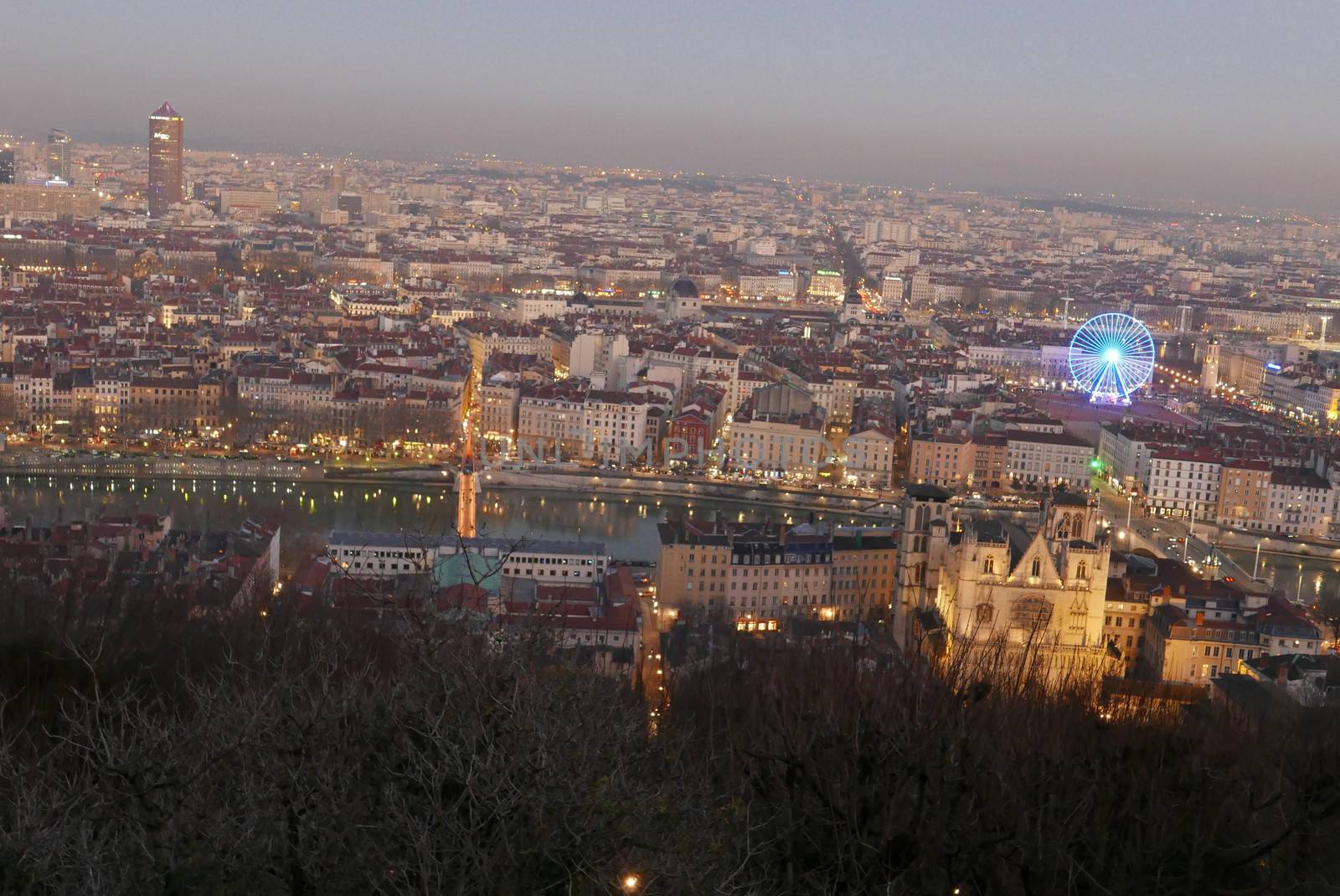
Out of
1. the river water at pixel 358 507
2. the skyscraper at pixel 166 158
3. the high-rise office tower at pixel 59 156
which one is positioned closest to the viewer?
the river water at pixel 358 507

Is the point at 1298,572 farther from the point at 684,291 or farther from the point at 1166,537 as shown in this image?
the point at 684,291

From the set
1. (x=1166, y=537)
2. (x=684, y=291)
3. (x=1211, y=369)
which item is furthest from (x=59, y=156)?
(x=1166, y=537)

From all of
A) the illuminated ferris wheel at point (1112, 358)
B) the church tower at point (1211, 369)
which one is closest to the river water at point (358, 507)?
the illuminated ferris wheel at point (1112, 358)

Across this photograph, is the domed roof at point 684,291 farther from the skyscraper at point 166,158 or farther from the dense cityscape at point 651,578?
the skyscraper at point 166,158

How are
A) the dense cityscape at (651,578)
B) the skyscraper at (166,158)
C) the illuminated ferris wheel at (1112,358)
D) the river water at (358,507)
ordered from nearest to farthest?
the dense cityscape at (651,578)
the river water at (358,507)
the illuminated ferris wheel at (1112,358)
the skyscraper at (166,158)

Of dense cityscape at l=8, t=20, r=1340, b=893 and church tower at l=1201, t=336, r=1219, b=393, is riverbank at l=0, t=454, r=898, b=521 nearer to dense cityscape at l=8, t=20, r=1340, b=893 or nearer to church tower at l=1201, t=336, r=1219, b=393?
dense cityscape at l=8, t=20, r=1340, b=893

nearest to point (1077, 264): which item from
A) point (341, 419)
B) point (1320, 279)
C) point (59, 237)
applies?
Result: point (1320, 279)
